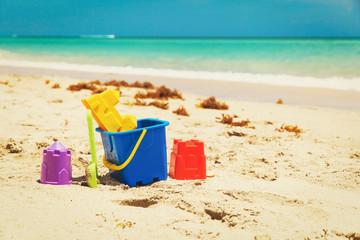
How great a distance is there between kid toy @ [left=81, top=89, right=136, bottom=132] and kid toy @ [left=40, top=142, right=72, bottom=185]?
41 cm

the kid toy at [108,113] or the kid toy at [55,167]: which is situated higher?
the kid toy at [108,113]

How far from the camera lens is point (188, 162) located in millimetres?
3471

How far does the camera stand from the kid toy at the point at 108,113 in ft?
10.2

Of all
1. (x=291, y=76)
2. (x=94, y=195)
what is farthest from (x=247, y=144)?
(x=291, y=76)

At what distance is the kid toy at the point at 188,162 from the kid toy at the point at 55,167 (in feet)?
3.30

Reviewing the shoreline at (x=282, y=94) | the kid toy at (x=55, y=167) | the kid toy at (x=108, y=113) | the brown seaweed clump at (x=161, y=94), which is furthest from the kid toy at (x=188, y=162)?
the shoreline at (x=282, y=94)

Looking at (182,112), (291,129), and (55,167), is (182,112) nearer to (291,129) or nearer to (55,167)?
(291,129)

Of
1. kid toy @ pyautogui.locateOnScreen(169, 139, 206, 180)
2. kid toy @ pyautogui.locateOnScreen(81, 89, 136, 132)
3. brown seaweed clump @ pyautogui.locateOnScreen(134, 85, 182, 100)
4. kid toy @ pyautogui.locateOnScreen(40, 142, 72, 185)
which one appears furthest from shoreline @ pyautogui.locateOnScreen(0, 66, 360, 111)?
kid toy @ pyautogui.locateOnScreen(40, 142, 72, 185)

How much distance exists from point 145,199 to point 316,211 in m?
1.30

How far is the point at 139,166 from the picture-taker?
10.6 feet

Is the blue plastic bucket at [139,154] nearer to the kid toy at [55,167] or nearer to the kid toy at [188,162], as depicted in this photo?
the kid toy at [188,162]

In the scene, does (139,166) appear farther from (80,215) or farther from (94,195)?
(80,215)

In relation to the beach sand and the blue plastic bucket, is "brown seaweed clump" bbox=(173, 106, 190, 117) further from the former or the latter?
the blue plastic bucket

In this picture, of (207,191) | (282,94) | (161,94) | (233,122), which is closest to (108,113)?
(207,191)
